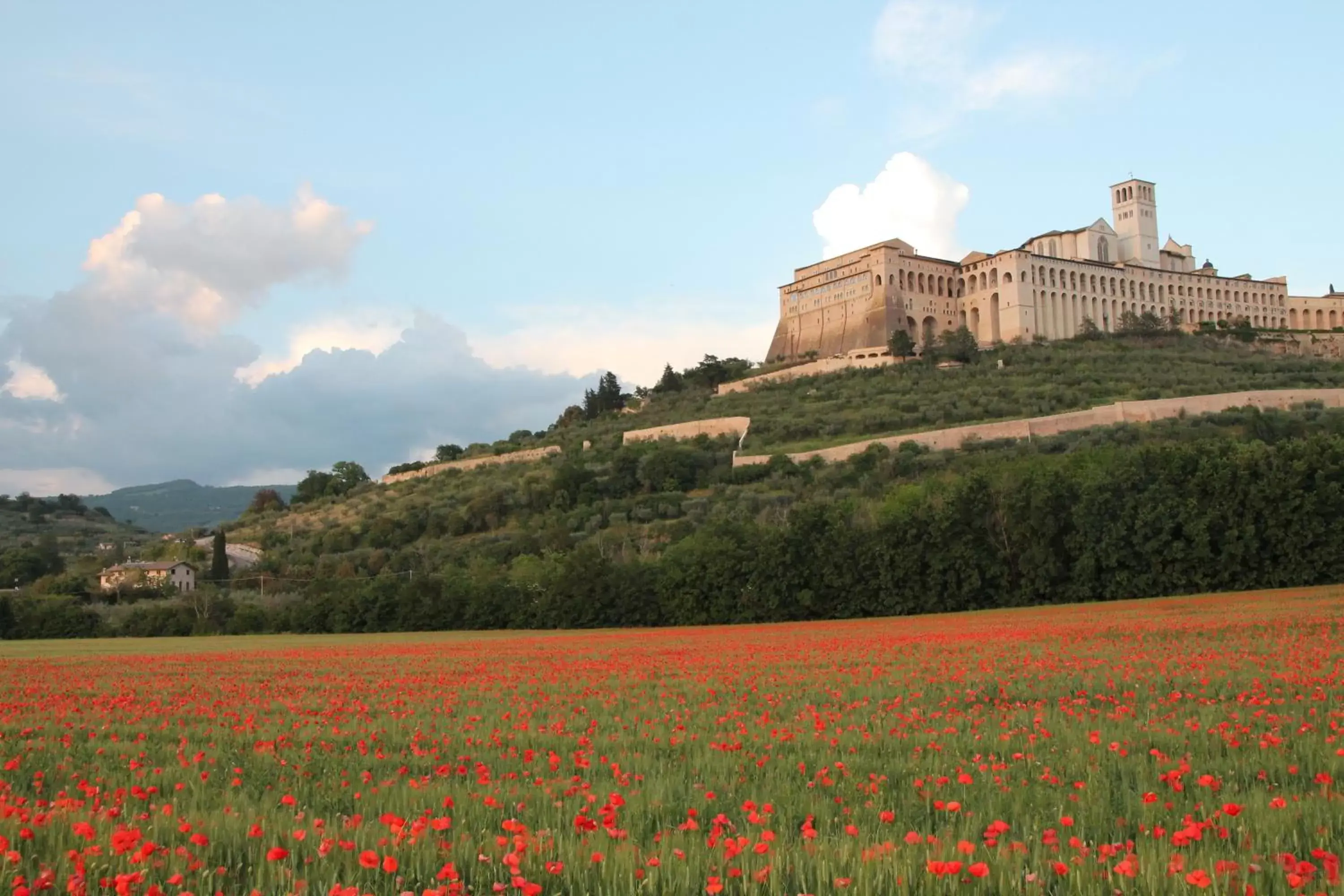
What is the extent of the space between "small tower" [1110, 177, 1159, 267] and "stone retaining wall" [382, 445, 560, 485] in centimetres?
9552

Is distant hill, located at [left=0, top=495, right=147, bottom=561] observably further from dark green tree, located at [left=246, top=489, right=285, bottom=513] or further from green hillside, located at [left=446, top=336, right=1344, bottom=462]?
green hillside, located at [left=446, top=336, right=1344, bottom=462]

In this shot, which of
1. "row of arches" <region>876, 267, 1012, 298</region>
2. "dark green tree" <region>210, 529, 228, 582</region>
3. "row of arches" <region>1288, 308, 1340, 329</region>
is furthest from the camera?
"row of arches" <region>1288, 308, 1340, 329</region>

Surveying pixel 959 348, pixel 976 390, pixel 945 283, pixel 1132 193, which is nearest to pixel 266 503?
pixel 959 348

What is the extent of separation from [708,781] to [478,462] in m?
115

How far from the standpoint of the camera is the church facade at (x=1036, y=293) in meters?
138

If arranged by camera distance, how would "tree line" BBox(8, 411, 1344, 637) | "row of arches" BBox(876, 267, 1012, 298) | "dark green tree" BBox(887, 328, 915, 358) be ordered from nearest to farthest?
"tree line" BBox(8, 411, 1344, 637), "dark green tree" BBox(887, 328, 915, 358), "row of arches" BBox(876, 267, 1012, 298)

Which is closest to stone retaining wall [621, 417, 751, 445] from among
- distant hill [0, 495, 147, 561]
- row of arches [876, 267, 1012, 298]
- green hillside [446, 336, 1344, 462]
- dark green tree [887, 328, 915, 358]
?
green hillside [446, 336, 1344, 462]

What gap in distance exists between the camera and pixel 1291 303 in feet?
509

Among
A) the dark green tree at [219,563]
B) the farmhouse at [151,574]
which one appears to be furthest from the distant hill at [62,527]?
the dark green tree at [219,563]

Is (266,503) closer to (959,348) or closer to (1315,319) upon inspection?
(959,348)

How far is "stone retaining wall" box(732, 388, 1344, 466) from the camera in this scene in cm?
8481

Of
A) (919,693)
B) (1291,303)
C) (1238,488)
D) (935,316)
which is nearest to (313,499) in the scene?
(935,316)

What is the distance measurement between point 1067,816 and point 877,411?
9302 cm

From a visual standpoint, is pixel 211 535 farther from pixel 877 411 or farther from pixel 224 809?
pixel 224 809
